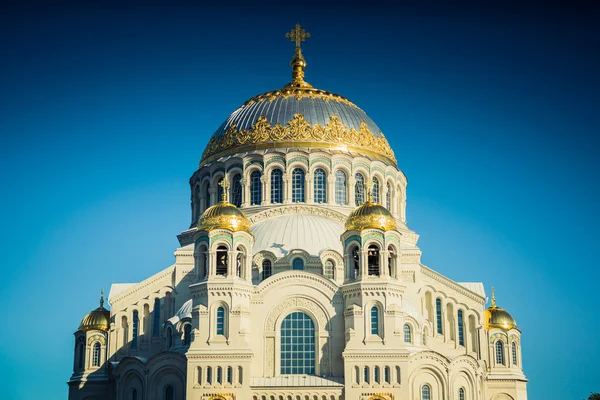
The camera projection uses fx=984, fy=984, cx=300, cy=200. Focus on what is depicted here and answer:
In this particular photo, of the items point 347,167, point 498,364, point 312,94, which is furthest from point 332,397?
point 312,94

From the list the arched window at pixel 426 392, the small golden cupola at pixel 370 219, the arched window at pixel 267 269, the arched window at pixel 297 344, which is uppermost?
the small golden cupola at pixel 370 219

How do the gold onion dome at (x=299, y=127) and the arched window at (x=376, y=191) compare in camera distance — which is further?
the arched window at (x=376, y=191)

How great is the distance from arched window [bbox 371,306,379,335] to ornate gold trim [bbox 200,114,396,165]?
11.5 m

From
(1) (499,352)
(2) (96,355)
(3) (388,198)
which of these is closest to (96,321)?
(2) (96,355)

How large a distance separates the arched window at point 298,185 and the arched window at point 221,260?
7.90m

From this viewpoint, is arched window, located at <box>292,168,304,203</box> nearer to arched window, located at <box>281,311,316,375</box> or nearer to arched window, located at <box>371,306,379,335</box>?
arched window, located at <box>281,311,316,375</box>

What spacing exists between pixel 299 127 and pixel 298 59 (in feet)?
21.3

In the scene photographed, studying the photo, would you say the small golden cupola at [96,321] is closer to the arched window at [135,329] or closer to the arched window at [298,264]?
the arched window at [135,329]

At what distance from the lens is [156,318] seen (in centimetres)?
4025

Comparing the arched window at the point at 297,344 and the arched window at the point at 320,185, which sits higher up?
the arched window at the point at 320,185

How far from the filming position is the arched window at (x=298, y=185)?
4334 cm

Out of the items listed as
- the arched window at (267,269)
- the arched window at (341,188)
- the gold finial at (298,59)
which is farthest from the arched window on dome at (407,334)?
the gold finial at (298,59)

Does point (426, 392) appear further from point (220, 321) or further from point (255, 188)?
point (255, 188)

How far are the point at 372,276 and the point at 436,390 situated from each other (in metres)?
4.91
